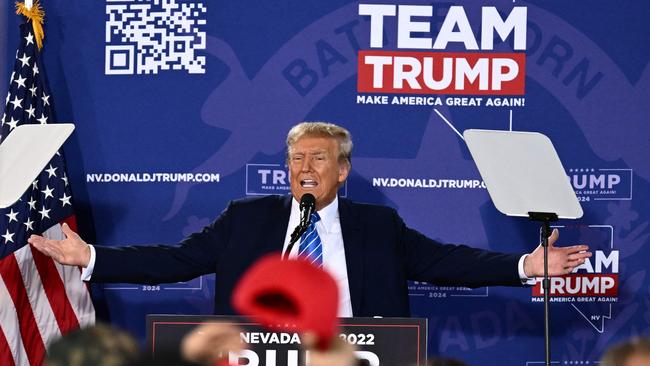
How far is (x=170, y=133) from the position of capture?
6633 millimetres

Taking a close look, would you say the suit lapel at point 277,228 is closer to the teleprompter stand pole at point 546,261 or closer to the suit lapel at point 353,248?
the suit lapel at point 353,248

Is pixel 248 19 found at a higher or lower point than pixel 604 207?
higher

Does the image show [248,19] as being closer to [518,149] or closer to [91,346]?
[518,149]

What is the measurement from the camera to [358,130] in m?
6.61

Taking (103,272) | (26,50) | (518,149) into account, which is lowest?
(103,272)

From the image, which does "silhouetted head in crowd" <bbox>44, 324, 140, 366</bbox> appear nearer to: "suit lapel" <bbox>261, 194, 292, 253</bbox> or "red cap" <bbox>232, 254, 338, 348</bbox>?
"red cap" <bbox>232, 254, 338, 348</bbox>

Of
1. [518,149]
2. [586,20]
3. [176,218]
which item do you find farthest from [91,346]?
[586,20]

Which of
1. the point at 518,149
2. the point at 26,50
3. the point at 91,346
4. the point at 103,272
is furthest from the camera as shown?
the point at 26,50

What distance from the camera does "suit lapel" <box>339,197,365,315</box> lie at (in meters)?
5.29

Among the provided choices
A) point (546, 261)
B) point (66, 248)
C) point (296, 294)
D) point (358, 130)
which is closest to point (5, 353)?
point (66, 248)

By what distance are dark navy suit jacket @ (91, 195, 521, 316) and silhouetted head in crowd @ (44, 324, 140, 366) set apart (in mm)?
3339

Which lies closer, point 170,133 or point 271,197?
point 271,197

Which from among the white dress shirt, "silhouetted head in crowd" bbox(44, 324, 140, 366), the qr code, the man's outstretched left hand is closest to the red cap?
"silhouetted head in crowd" bbox(44, 324, 140, 366)

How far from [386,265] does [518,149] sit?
0.95m
